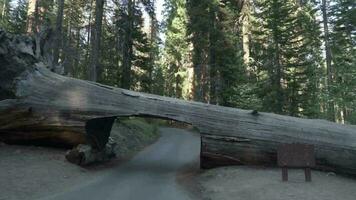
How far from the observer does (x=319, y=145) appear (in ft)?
47.5

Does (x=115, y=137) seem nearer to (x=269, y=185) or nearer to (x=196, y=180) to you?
(x=196, y=180)

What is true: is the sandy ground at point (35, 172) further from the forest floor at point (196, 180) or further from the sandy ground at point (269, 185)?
the sandy ground at point (269, 185)

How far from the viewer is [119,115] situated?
1527 centimetres

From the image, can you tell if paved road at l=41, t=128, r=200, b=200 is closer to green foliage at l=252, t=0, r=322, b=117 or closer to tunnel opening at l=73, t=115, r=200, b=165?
tunnel opening at l=73, t=115, r=200, b=165

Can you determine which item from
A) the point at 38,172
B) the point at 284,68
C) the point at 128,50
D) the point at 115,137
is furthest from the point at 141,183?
the point at 128,50

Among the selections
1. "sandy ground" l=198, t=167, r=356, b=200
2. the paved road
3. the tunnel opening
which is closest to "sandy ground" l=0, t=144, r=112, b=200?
the paved road

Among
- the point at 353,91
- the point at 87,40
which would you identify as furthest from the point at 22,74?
the point at 87,40

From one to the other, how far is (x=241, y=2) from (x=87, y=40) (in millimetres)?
23916

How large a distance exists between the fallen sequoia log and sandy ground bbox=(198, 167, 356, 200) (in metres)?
0.86

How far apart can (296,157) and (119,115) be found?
22.8 ft

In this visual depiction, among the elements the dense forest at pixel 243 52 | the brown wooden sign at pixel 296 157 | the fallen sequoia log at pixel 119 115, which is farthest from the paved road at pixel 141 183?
the dense forest at pixel 243 52

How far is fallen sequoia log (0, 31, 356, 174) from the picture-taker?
48.5ft

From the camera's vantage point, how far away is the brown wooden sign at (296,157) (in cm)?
1203

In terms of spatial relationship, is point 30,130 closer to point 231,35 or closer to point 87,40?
point 231,35
